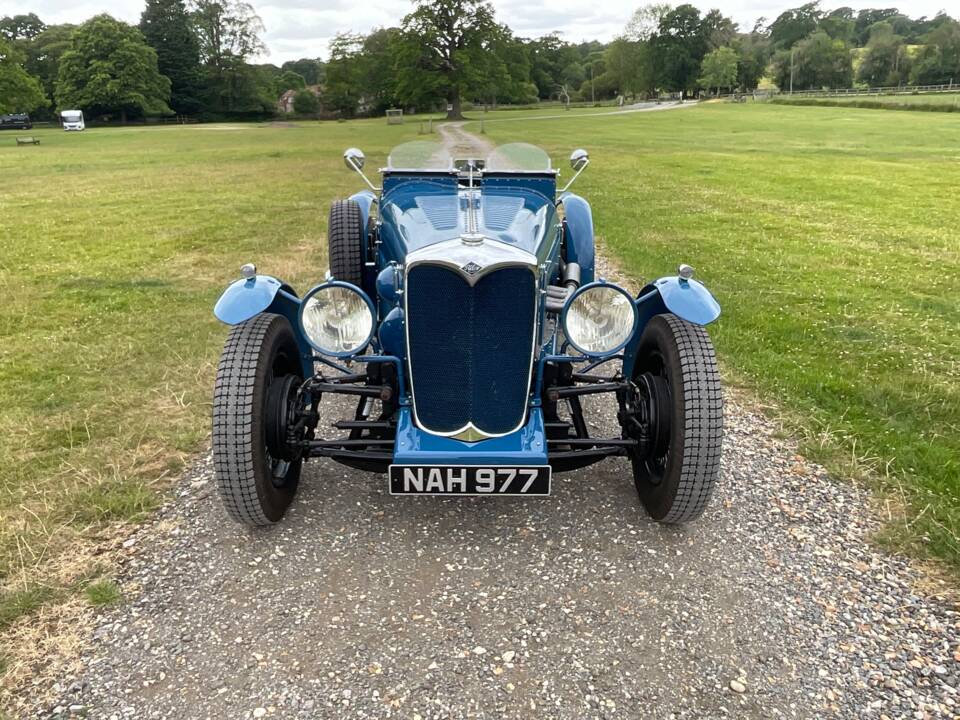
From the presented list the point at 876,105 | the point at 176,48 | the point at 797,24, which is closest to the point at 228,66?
the point at 176,48

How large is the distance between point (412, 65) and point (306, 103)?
22.6m

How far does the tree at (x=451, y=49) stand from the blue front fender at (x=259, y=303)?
167ft

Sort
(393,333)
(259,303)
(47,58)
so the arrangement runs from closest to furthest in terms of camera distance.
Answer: (259,303), (393,333), (47,58)

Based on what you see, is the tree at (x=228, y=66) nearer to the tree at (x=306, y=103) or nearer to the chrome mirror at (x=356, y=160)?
the tree at (x=306, y=103)

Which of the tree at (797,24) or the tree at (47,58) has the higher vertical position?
the tree at (797,24)

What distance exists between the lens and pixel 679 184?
15.0 meters

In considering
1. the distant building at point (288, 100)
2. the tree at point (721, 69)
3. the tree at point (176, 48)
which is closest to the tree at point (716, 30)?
the tree at point (721, 69)

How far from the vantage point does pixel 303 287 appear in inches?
A: 276

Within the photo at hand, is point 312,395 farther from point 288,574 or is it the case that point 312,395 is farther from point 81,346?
point 81,346

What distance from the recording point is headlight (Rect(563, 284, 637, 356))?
303 cm

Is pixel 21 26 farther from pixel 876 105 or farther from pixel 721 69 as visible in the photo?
pixel 876 105

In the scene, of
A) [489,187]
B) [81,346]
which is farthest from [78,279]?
[489,187]

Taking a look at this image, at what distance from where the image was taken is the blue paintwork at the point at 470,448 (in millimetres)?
2855

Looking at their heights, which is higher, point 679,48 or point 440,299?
point 679,48
